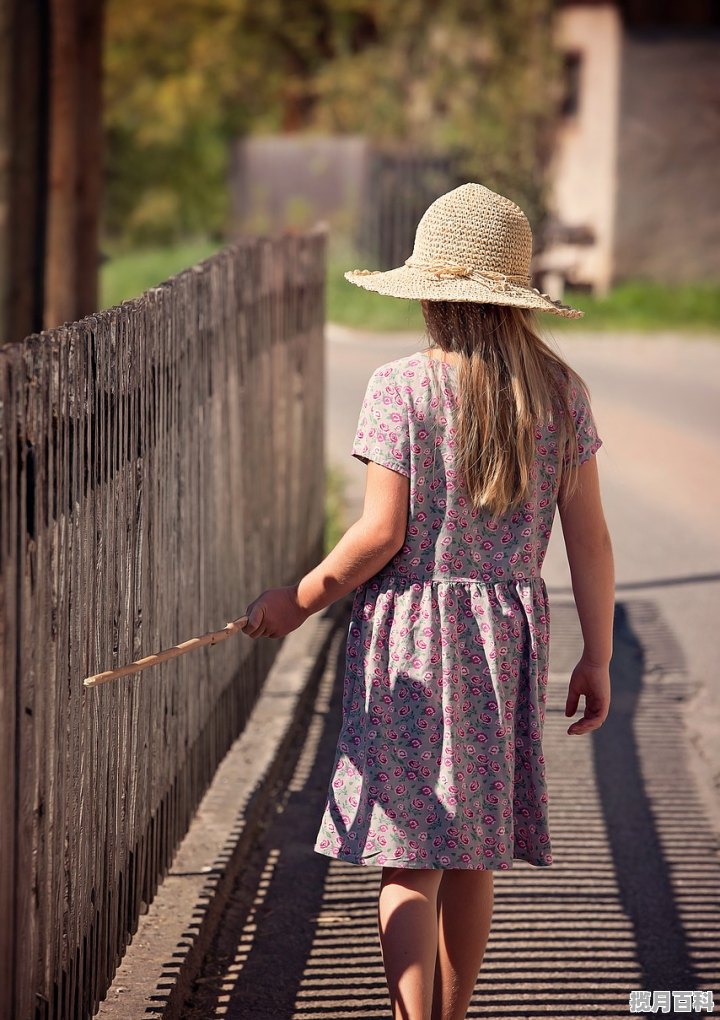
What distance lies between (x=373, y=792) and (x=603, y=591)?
1.90 ft

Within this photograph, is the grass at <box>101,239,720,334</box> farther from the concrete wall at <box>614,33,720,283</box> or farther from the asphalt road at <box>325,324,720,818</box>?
the asphalt road at <box>325,324,720,818</box>

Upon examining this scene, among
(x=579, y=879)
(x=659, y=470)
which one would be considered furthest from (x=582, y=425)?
(x=659, y=470)

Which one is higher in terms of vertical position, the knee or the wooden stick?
the wooden stick

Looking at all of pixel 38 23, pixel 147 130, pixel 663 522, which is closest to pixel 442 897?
pixel 38 23

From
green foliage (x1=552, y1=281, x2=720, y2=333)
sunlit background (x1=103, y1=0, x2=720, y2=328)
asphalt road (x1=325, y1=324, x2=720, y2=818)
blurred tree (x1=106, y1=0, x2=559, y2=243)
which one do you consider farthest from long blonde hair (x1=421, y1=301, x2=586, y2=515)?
blurred tree (x1=106, y1=0, x2=559, y2=243)

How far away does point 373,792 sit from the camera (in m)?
2.86

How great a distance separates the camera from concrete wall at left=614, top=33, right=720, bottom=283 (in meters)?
21.0

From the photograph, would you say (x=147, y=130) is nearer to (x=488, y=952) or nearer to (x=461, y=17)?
(x=461, y=17)

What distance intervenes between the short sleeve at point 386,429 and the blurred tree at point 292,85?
20854 mm

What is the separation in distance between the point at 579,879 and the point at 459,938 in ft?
3.87

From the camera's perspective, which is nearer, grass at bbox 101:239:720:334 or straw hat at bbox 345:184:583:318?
straw hat at bbox 345:184:583:318

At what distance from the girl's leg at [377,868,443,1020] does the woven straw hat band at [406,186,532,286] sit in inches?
44.1

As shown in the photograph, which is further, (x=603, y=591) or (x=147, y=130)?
(x=147, y=130)

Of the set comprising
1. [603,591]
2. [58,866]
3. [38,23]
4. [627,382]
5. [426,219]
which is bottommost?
[627,382]
